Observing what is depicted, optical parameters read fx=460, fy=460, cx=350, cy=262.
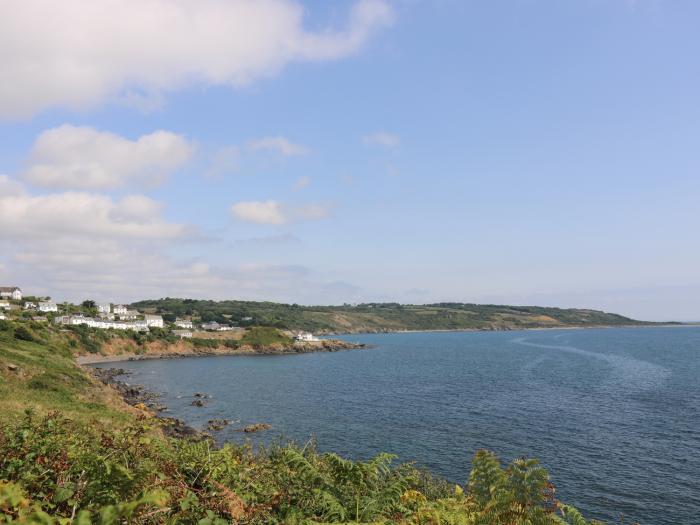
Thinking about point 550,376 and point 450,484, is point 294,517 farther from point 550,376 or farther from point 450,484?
point 550,376

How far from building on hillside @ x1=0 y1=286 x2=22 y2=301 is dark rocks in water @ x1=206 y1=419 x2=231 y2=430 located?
16697 cm

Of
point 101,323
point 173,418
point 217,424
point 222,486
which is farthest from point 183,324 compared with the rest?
point 222,486

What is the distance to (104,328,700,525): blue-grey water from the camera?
34281 millimetres

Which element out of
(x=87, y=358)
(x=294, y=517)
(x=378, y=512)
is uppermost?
(x=294, y=517)

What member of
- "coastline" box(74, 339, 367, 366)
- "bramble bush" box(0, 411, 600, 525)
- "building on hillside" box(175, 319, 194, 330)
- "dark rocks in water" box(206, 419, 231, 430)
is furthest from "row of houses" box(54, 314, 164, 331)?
"bramble bush" box(0, 411, 600, 525)

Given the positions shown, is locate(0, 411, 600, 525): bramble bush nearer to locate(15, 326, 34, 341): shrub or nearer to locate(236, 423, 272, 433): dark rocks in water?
locate(236, 423, 272, 433): dark rocks in water

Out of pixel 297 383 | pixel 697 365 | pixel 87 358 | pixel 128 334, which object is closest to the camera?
pixel 297 383

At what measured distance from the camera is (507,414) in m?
55.6

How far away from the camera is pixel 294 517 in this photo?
8.06 meters

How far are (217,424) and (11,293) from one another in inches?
6926

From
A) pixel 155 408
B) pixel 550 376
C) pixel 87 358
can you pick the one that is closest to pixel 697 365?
pixel 550 376

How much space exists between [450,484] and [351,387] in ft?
161

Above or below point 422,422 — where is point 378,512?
above

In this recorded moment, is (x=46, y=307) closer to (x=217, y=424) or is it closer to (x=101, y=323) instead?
(x=101, y=323)
